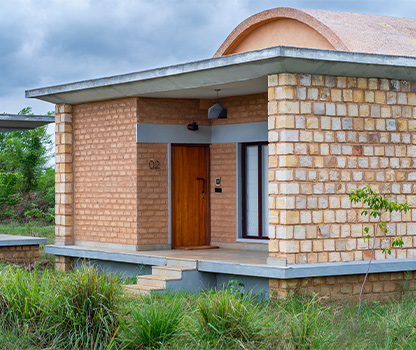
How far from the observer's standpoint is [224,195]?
17.1 m

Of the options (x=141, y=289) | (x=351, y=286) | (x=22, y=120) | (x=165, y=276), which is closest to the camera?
(x=351, y=286)

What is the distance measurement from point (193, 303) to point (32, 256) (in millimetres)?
9227

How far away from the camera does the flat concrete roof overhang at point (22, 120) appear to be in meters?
20.7

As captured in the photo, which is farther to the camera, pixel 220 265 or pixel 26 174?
pixel 26 174

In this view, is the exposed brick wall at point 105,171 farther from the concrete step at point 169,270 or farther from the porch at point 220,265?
the concrete step at point 169,270

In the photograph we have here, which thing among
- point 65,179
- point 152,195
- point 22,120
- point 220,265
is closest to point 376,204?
point 220,265

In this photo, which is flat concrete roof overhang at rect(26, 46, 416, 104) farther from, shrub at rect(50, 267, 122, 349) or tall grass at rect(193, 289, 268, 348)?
shrub at rect(50, 267, 122, 349)

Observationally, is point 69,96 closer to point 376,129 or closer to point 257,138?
point 257,138

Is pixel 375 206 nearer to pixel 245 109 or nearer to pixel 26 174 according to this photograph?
pixel 245 109

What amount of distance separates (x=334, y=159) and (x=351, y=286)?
7.26 ft

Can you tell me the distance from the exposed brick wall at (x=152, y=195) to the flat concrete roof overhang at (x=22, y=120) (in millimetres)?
5545

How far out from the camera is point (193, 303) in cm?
1148

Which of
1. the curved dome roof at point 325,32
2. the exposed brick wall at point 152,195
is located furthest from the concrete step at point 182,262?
the curved dome roof at point 325,32

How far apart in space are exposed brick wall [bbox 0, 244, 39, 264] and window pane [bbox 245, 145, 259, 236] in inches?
238
